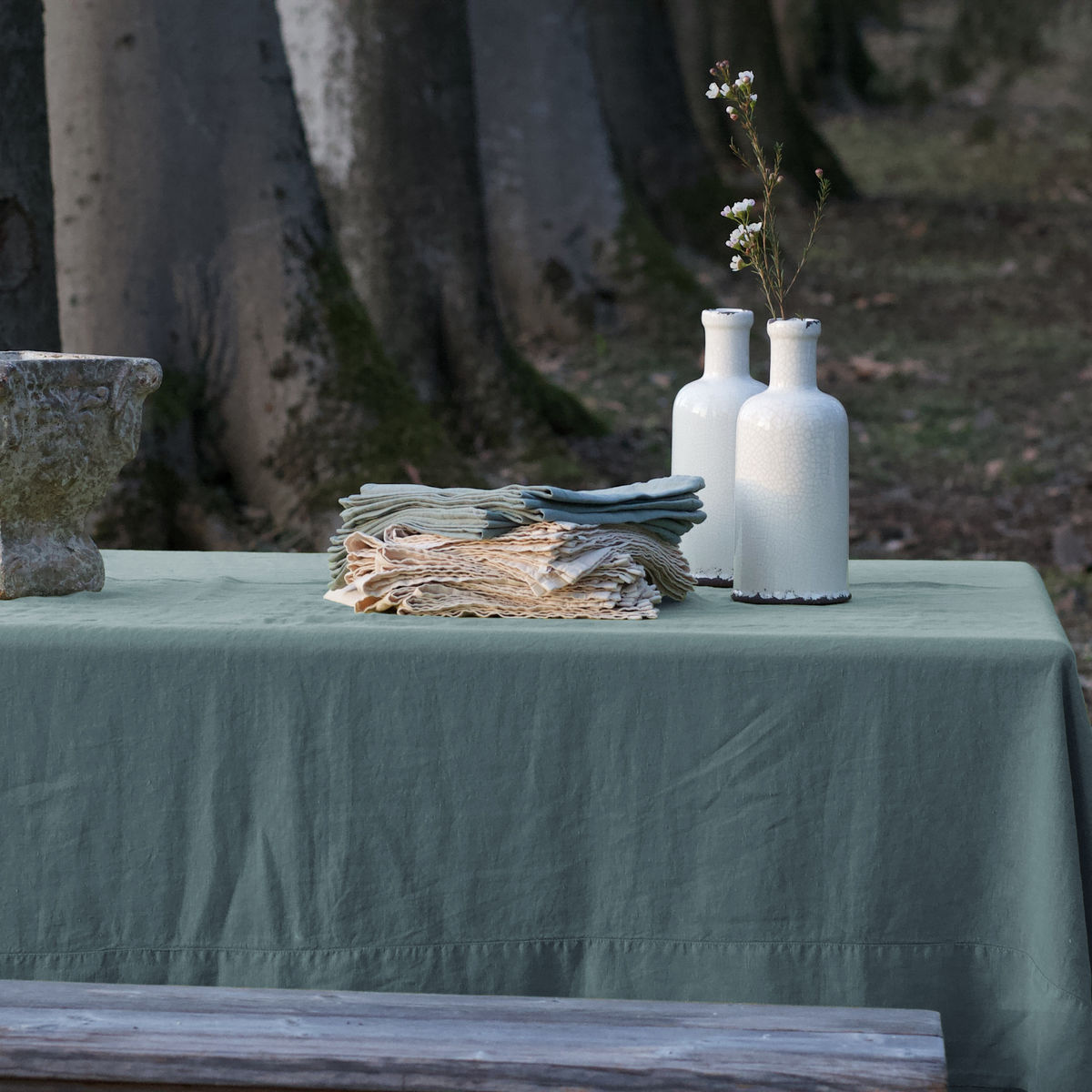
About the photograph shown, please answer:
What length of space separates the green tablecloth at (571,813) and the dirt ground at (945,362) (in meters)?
2.97

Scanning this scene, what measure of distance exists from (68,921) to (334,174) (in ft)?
20.1

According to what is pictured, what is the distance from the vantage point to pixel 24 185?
184 inches

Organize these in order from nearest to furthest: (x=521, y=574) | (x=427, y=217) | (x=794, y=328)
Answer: (x=521, y=574) → (x=794, y=328) → (x=427, y=217)

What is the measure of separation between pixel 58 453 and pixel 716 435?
1052 mm

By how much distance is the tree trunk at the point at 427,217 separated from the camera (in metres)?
7.12

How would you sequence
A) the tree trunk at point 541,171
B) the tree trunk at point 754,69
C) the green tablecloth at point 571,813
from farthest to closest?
the tree trunk at point 754,69 → the tree trunk at point 541,171 → the green tablecloth at point 571,813

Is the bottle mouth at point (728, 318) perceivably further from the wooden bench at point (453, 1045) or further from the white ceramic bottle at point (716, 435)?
the wooden bench at point (453, 1045)

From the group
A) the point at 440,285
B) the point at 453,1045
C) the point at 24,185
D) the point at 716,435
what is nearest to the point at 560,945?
the point at 453,1045

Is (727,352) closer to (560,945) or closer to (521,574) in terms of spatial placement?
(521,574)

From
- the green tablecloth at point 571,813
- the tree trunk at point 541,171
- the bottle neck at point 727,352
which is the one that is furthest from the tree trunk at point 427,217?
the green tablecloth at point 571,813

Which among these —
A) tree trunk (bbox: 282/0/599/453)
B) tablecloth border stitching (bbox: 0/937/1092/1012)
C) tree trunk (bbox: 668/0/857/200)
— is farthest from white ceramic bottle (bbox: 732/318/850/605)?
tree trunk (bbox: 668/0/857/200)

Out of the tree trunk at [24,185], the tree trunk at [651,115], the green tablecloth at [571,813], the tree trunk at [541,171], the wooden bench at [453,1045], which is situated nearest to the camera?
the wooden bench at [453,1045]

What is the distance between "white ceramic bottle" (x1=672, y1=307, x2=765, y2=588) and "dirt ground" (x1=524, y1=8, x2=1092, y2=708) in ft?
8.65

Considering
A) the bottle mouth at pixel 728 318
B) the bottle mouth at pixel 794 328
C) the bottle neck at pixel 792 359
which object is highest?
the bottle mouth at pixel 728 318
